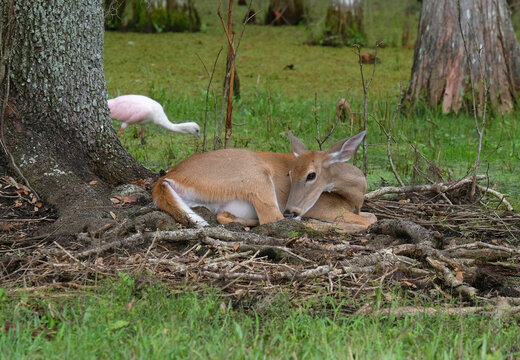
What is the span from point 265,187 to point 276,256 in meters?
1.03

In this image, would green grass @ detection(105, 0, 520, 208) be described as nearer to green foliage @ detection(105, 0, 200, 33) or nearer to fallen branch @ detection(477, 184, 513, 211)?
fallen branch @ detection(477, 184, 513, 211)

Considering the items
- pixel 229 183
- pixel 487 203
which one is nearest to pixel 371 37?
pixel 487 203

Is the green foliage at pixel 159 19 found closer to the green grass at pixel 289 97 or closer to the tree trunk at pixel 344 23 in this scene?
the green grass at pixel 289 97

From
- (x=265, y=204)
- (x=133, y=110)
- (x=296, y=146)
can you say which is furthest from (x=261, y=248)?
(x=133, y=110)

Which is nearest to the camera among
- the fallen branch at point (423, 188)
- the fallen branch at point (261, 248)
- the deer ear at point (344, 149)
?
the fallen branch at point (261, 248)

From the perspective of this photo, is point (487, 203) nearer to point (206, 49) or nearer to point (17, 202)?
point (17, 202)

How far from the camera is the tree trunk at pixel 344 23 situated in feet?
46.0

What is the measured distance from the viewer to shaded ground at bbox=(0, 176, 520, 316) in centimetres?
390

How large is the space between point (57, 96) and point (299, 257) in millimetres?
2278

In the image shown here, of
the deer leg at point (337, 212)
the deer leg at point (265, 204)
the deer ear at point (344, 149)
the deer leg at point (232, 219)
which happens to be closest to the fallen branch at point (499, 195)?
the deer leg at point (337, 212)

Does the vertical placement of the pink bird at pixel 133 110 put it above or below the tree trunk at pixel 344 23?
below

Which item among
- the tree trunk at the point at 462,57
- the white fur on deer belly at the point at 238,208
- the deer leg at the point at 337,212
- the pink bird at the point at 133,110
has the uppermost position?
the tree trunk at the point at 462,57

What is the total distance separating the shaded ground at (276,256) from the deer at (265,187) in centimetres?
18

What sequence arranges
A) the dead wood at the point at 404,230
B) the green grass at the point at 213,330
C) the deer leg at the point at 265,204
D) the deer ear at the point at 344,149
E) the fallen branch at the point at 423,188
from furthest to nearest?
the fallen branch at the point at 423,188, the deer ear at the point at 344,149, the deer leg at the point at 265,204, the dead wood at the point at 404,230, the green grass at the point at 213,330
